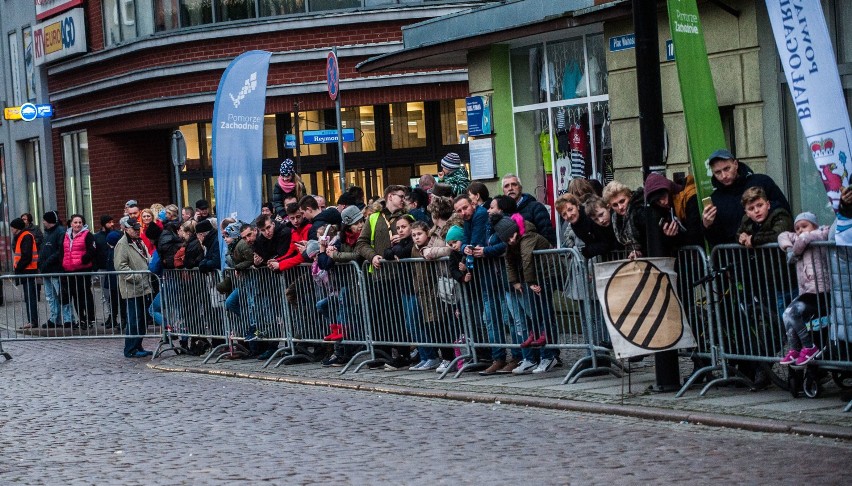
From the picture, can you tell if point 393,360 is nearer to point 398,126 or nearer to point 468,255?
point 468,255

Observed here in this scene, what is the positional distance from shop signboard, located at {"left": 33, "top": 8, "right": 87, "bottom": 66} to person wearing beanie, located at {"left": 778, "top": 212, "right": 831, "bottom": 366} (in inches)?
956

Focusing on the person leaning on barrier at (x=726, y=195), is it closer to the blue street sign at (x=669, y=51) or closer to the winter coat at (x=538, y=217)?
the winter coat at (x=538, y=217)

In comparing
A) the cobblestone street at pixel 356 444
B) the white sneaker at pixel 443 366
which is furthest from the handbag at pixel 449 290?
the cobblestone street at pixel 356 444

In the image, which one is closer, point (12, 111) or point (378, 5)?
point (378, 5)

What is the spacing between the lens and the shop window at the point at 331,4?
27.3 m

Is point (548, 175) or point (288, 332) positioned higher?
point (548, 175)

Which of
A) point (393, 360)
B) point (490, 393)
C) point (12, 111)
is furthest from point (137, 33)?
point (490, 393)

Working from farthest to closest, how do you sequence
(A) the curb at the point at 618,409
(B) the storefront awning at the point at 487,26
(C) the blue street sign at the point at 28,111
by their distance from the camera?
(C) the blue street sign at the point at 28,111 < (B) the storefront awning at the point at 487,26 < (A) the curb at the point at 618,409

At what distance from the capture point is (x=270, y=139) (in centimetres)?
2878

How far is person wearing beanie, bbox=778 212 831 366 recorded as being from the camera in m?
9.88

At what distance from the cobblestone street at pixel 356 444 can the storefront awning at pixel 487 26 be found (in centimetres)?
523

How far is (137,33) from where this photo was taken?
30.0m

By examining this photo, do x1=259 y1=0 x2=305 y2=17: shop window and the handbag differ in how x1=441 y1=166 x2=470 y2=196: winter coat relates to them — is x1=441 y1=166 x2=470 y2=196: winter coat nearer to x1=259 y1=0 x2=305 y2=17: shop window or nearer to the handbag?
the handbag

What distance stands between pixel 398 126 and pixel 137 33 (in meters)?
6.28
